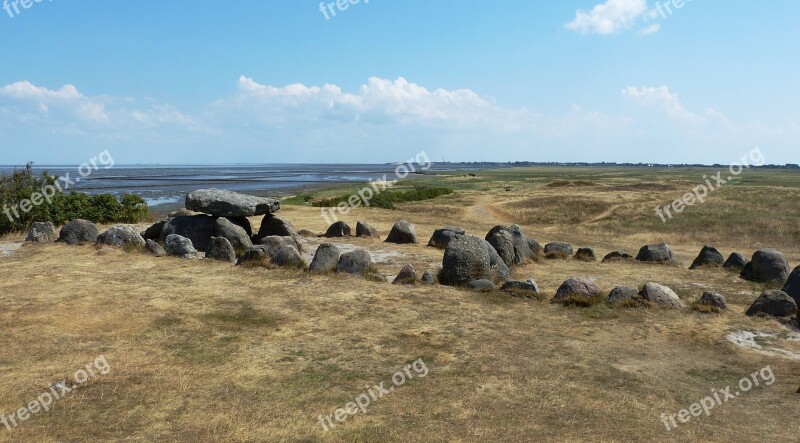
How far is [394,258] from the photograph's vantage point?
81.6 feet

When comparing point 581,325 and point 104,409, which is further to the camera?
point 581,325

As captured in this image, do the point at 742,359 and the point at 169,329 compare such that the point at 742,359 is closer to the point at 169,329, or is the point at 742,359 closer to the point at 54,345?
the point at 169,329

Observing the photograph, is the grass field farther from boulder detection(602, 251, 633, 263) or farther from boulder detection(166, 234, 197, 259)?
boulder detection(602, 251, 633, 263)

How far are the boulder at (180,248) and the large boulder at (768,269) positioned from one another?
2310 centimetres

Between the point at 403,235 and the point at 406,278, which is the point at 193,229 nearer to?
the point at 403,235

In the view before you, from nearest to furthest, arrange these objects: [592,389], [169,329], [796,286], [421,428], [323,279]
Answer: [421,428] → [592,389] → [169,329] → [796,286] → [323,279]

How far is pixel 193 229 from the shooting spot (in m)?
26.2

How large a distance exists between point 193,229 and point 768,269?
81.9ft

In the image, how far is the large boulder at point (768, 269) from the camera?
840 inches

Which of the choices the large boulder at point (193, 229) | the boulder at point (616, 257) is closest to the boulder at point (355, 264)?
the large boulder at point (193, 229)

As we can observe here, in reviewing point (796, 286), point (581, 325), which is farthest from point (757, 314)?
point (581, 325)

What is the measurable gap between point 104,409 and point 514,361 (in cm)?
817

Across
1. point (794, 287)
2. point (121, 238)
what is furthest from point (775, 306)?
point (121, 238)

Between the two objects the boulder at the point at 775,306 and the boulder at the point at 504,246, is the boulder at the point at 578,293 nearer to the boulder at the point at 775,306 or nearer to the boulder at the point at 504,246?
the boulder at the point at 775,306
